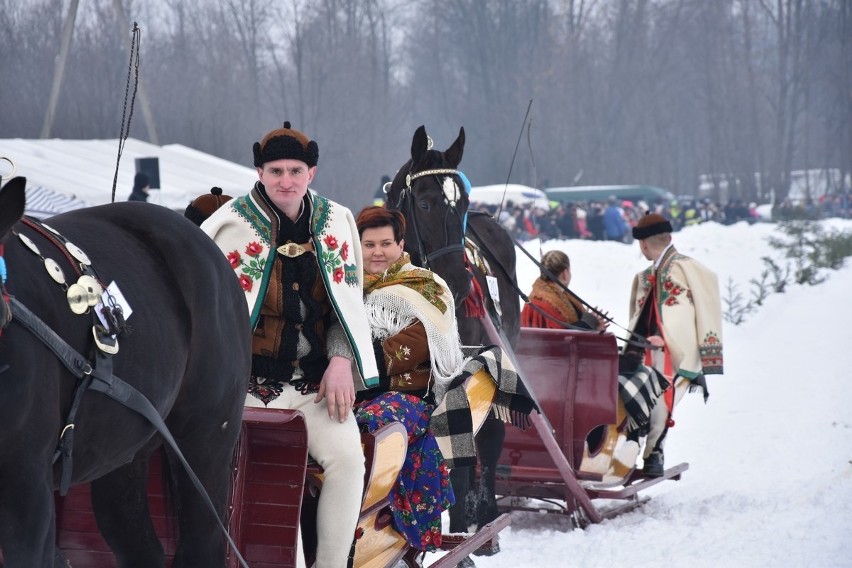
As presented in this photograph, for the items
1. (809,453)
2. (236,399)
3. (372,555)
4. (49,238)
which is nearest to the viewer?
(49,238)

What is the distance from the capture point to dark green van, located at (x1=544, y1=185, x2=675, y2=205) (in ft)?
166

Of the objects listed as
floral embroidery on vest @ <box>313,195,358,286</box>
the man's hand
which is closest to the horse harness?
the man's hand

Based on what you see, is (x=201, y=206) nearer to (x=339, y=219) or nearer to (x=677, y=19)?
(x=339, y=219)

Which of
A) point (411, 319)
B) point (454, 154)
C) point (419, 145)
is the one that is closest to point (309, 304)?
point (411, 319)

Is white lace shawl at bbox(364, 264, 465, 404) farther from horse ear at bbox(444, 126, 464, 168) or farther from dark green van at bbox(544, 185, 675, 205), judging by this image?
dark green van at bbox(544, 185, 675, 205)

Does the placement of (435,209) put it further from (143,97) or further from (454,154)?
(143,97)

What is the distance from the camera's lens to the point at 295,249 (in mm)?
4320

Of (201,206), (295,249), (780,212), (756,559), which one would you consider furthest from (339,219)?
(780,212)

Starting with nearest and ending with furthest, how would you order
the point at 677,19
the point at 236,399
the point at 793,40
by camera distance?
the point at 236,399, the point at 793,40, the point at 677,19

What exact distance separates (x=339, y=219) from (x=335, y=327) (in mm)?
387

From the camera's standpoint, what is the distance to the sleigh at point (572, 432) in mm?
7242

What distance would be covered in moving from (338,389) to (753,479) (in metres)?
4.78

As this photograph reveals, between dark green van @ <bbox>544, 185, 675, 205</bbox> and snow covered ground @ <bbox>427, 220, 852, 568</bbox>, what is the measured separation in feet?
110

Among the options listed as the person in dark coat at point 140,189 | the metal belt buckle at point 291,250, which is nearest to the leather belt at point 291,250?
the metal belt buckle at point 291,250
